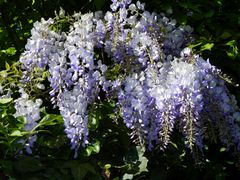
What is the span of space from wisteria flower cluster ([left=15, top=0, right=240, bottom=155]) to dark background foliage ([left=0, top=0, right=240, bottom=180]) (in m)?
0.10

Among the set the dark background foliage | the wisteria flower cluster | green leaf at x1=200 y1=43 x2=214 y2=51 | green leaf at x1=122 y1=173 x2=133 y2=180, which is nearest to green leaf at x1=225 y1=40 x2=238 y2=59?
the dark background foliage

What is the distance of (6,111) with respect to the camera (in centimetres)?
251

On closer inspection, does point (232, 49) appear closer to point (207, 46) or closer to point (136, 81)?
point (207, 46)

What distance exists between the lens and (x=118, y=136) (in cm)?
289

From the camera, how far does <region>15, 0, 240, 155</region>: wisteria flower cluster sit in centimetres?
263

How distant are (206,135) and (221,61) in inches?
32.2

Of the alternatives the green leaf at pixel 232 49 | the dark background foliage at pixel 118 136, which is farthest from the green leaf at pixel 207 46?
the green leaf at pixel 232 49

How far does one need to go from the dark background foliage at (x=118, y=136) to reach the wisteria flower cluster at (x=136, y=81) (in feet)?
0.33

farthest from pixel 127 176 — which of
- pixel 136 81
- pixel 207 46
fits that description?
pixel 207 46

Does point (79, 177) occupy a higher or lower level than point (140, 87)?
lower

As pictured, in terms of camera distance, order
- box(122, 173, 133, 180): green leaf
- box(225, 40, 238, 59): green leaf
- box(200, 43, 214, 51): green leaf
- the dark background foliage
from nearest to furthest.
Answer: the dark background foliage, box(122, 173, 133, 180): green leaf, box(200, 43, 214, 51): green leaf, box(225, 40, 238, 59): green leaf

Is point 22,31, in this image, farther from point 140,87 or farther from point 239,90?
point 239,90

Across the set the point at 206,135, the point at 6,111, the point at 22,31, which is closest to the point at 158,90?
the point at 206,135

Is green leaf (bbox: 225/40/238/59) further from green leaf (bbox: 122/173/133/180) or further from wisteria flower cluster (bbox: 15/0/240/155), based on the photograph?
green leaf (bbox: 122/173/133/180)
